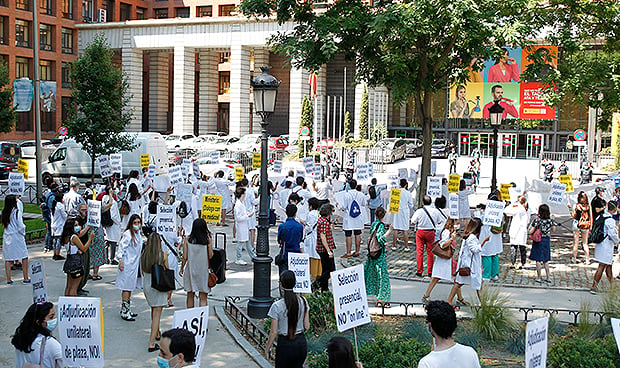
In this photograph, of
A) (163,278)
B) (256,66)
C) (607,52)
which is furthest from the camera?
(256,66)

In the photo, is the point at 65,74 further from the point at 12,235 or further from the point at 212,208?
the point at 12,235

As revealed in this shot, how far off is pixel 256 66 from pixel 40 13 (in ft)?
68.5

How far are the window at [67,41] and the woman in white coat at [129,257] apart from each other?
59.5 m

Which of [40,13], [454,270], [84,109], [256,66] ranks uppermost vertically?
[40,13]

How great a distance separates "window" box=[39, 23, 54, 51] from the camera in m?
61.2

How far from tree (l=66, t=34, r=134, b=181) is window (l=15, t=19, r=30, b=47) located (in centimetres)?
3391

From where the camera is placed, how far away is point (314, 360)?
8.51m

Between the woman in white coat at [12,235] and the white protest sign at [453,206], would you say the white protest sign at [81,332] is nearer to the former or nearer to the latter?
the woman in white coat at [12,235]

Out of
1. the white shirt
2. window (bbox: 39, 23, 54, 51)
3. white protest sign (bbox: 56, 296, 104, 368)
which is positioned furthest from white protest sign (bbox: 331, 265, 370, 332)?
window (bbox: 39, 23, 54, 51)

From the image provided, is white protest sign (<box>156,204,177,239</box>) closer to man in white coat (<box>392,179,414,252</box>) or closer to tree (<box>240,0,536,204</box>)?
man in white coat (<box>392,179,414,252</box>)

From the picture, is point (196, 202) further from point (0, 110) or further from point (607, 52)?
point (0, 110)

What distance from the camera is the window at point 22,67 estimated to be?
194ft

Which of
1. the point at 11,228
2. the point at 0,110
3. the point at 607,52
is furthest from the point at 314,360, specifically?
the point at 0,110

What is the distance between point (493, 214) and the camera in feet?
43.8
